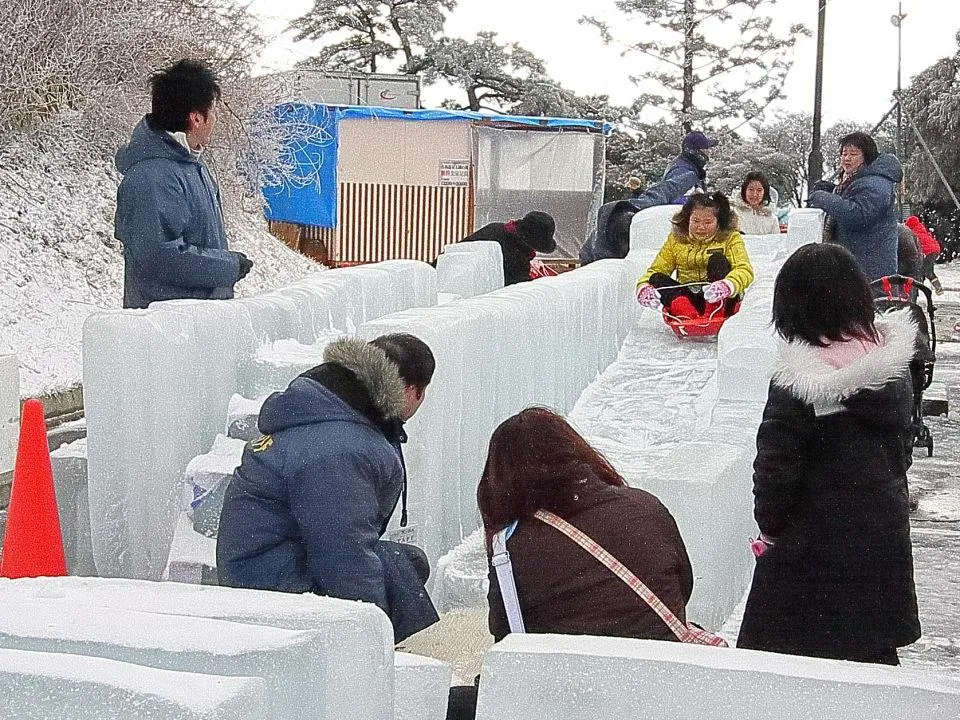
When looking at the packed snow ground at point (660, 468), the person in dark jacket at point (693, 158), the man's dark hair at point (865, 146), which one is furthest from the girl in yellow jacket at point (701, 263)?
the person in dark jacket at point (693, 158)

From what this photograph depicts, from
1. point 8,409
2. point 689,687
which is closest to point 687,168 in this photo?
point 8,409

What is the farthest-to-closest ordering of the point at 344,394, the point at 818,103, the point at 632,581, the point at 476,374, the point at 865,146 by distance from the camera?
the point at 818,103 → the point at 865,146 → the point at 476,374 → the point at 344,394 → the point at 632,581

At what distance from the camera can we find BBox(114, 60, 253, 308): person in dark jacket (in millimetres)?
4902

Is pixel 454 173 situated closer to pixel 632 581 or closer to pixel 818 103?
pixel 818 103

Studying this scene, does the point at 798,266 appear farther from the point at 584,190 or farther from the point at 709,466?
the point at 584,190

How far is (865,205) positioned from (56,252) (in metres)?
9.84

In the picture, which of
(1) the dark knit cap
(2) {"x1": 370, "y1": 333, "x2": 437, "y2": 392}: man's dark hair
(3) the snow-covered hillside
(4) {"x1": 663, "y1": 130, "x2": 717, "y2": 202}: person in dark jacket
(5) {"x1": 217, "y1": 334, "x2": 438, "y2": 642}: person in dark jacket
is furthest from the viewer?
(3) the snow-covered hillside

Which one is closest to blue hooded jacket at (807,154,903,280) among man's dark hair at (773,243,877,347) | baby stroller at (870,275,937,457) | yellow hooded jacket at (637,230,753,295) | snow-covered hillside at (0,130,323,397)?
baby stroller at (870,275,937,457)

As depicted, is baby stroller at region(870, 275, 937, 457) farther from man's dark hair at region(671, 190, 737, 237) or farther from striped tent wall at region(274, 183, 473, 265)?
striped tent wall at region(274, 183, 473, 265)

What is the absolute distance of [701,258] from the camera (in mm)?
7680

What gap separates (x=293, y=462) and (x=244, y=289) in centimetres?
1304

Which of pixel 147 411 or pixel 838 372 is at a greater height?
pixel 838 372

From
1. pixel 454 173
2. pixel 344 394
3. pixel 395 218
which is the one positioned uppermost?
pixel 454 173

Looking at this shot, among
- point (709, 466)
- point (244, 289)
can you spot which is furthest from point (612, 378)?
point (244, 289)
